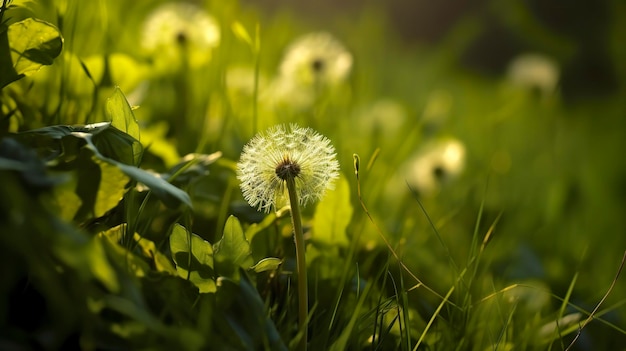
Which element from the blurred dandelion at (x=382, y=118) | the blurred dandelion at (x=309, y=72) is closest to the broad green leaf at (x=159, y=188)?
the blurred dandelion at (x=309, y=72)

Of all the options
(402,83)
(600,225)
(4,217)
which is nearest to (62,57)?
→ (4,217)

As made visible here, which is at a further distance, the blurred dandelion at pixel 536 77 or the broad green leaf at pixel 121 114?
the blurred dandelion at pixel 536 77

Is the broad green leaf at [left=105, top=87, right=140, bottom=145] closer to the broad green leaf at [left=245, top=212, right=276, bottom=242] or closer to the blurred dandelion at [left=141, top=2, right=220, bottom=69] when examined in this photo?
the broad green leaf at [left=245, top=212, right=276, bottom=242]

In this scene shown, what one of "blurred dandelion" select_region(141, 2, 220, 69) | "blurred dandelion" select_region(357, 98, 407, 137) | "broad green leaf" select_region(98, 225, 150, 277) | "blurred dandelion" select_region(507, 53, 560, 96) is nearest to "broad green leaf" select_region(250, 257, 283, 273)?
"broad green leaf" select_region(98, 225, 150, 277)

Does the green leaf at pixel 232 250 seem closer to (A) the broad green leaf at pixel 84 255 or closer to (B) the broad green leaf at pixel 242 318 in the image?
(B) the broad green leaf at pixel 242 318

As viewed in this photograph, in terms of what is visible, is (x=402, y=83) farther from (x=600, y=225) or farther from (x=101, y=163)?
(x=101, y=163)

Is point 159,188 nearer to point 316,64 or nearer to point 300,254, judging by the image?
point 300,254

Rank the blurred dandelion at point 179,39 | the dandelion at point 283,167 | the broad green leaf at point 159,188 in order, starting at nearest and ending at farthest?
the broad green leaf at point 159,188 < the dandelion at point 283,167 < the blurred dandelion at point 179,39
